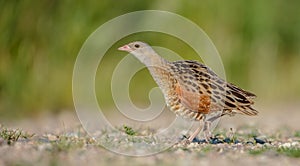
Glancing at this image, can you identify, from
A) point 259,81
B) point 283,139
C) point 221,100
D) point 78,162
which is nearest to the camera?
point 78,162

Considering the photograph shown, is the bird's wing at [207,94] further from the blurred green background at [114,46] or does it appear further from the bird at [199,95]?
the blurred green background at [114,46]

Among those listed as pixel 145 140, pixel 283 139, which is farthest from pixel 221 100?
pixel 283 139

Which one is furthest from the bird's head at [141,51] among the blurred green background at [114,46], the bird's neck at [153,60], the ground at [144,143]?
the blurred green background at [114,46]

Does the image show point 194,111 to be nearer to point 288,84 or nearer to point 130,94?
point 130,94

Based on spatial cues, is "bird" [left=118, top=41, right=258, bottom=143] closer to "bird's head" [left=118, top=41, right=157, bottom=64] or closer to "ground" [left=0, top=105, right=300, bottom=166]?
"bird's head" [left=118, top=41, right=157, bottom=64]

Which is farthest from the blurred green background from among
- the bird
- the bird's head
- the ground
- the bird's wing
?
the bird's wing

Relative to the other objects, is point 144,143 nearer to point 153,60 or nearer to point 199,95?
point 199,95
